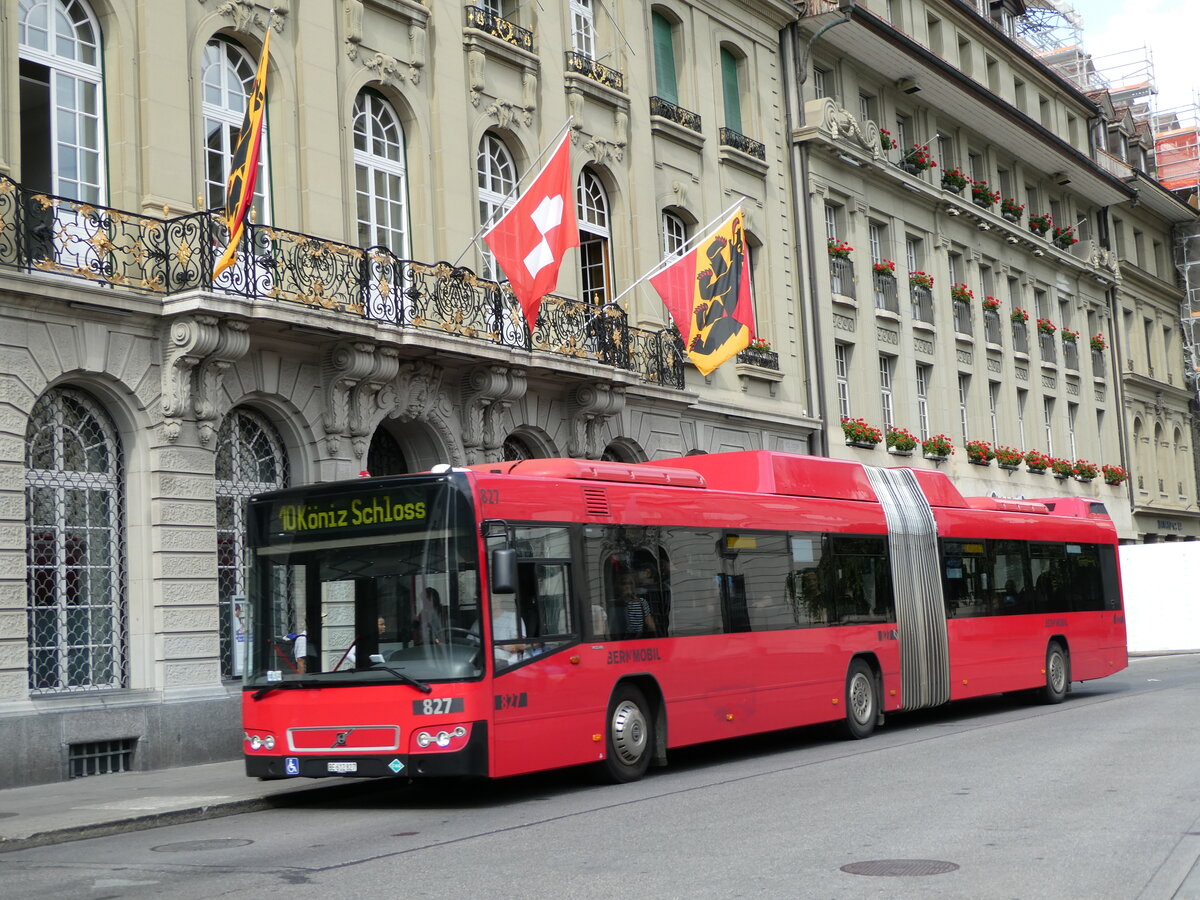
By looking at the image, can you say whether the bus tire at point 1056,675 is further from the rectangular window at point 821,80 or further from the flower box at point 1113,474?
the flower box at point 1113,474

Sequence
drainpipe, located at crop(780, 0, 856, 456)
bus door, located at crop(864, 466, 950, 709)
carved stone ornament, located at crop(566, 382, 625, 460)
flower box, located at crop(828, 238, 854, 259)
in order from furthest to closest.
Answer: flower box, located at crop(828, 238, 854, 259)
drainpipe, located at crop(780, 0, 856, 456)
carved stone ornament, located at crop(566, 382, 625, 460)
bus door, located at crop(864, 466, 950, 709)

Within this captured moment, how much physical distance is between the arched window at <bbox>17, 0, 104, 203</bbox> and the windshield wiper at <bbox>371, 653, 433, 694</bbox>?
23.2 feet

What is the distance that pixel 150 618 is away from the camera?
16656mm

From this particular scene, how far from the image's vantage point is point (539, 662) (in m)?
13.2

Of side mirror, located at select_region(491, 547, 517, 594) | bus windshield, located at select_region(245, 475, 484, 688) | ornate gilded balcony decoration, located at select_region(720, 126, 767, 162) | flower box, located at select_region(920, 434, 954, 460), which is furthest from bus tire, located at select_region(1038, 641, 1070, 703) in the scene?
bus windshield, located at select_region(245, 475, 484, 688)

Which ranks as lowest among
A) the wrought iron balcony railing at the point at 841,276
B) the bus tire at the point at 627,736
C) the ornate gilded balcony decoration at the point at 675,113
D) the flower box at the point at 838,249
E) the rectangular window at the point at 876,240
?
the bus tire at the point at 627,736

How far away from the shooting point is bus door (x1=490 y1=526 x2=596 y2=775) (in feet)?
41.7

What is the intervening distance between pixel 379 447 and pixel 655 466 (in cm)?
607

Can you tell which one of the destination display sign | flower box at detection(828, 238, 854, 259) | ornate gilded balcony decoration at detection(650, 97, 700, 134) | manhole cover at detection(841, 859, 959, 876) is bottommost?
manhole cover at detection(841, 859, 959, 876)

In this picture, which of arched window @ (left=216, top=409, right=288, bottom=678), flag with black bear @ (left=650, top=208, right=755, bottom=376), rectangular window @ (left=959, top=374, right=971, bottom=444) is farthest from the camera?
rectangular window @ (left=959, top=374, right=971, bottom=444)

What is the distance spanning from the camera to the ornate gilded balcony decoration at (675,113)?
26827mm

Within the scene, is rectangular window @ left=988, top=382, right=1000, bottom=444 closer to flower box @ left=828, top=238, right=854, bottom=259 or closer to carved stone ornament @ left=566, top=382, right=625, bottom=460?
flower box @ left=828, top=238, right=854, bottom=259

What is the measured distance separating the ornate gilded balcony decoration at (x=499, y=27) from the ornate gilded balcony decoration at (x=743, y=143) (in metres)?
5.97

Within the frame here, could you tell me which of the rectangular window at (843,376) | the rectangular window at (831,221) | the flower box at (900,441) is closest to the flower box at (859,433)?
the rectangular window at (843,376)
